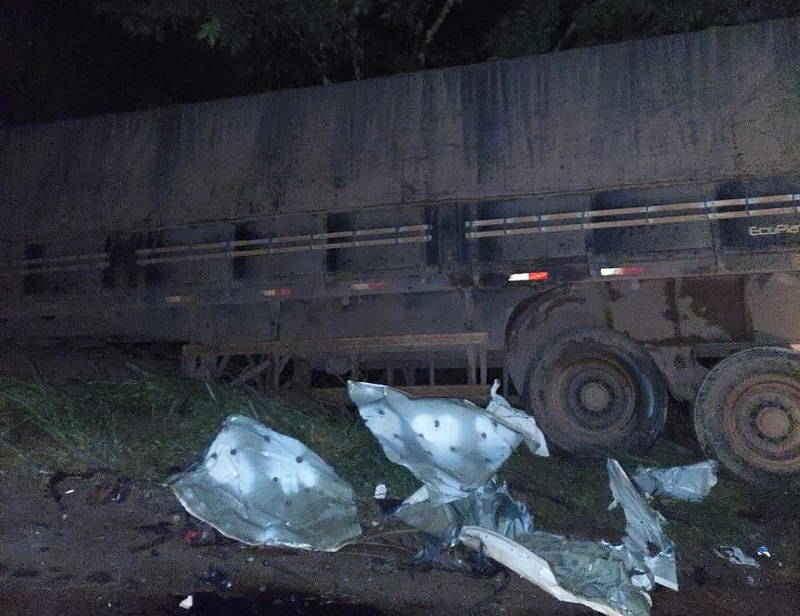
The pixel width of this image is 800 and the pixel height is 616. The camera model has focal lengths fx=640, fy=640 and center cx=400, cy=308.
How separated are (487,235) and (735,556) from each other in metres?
2.66

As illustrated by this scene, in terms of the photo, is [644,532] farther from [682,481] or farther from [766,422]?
[766,422]

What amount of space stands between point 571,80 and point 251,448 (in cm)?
356

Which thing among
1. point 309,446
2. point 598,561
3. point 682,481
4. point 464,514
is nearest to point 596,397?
point 682,481

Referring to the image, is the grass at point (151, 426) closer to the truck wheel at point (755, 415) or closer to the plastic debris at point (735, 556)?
the plastic debris at point (735, 556)

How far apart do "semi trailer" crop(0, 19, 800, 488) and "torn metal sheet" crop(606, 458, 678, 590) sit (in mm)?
879

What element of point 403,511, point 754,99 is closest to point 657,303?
point 754,99

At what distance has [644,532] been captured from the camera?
3826 mm

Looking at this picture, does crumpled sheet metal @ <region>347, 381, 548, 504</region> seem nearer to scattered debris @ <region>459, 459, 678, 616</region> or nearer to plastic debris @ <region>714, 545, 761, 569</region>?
scattered debris @ <region>459, 459, 678, 616</region>

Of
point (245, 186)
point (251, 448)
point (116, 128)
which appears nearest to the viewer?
point (251, 448)

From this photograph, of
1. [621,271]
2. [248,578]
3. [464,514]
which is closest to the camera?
[248,578]

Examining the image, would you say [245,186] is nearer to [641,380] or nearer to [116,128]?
[116,128]

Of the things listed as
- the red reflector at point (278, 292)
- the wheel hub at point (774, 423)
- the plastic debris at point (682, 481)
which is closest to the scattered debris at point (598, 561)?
the plastic debris at point (682, 481)

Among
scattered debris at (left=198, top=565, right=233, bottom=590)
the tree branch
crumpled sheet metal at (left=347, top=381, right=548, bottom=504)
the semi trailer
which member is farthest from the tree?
scattered debris at (left=198, top=565, right=233, bottom=590)

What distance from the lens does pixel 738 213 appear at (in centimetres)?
441
